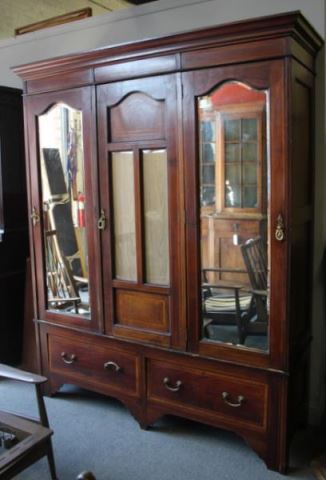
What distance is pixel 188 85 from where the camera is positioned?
7.43ft

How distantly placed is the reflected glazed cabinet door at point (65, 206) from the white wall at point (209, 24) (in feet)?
2.23

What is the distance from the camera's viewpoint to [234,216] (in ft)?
7.61

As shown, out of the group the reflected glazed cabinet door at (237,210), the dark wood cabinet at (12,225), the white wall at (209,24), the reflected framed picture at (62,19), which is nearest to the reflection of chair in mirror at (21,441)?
the reflected glazed cabinet door at (237,210)

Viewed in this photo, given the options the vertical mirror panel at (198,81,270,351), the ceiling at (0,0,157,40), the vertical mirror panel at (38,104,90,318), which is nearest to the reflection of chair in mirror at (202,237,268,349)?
the vertical mirror panel at (198,81,270,351)

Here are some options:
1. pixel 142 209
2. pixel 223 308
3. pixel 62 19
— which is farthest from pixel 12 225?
pixel 223 308

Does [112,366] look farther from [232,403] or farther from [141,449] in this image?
[232,403]

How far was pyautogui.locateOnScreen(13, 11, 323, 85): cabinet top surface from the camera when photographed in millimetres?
2016

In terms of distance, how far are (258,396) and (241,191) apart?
949 mm

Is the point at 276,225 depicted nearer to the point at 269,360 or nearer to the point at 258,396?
the point at 269,360

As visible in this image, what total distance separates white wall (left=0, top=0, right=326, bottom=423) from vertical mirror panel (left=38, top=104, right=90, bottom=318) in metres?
0.74

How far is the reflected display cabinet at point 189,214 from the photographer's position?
216cm

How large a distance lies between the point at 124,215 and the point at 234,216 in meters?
0.60

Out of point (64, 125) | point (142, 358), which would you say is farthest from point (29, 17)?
point (142, 358)

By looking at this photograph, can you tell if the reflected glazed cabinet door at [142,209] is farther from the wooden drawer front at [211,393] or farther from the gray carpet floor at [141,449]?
the gray carpet floor at [141,449]
